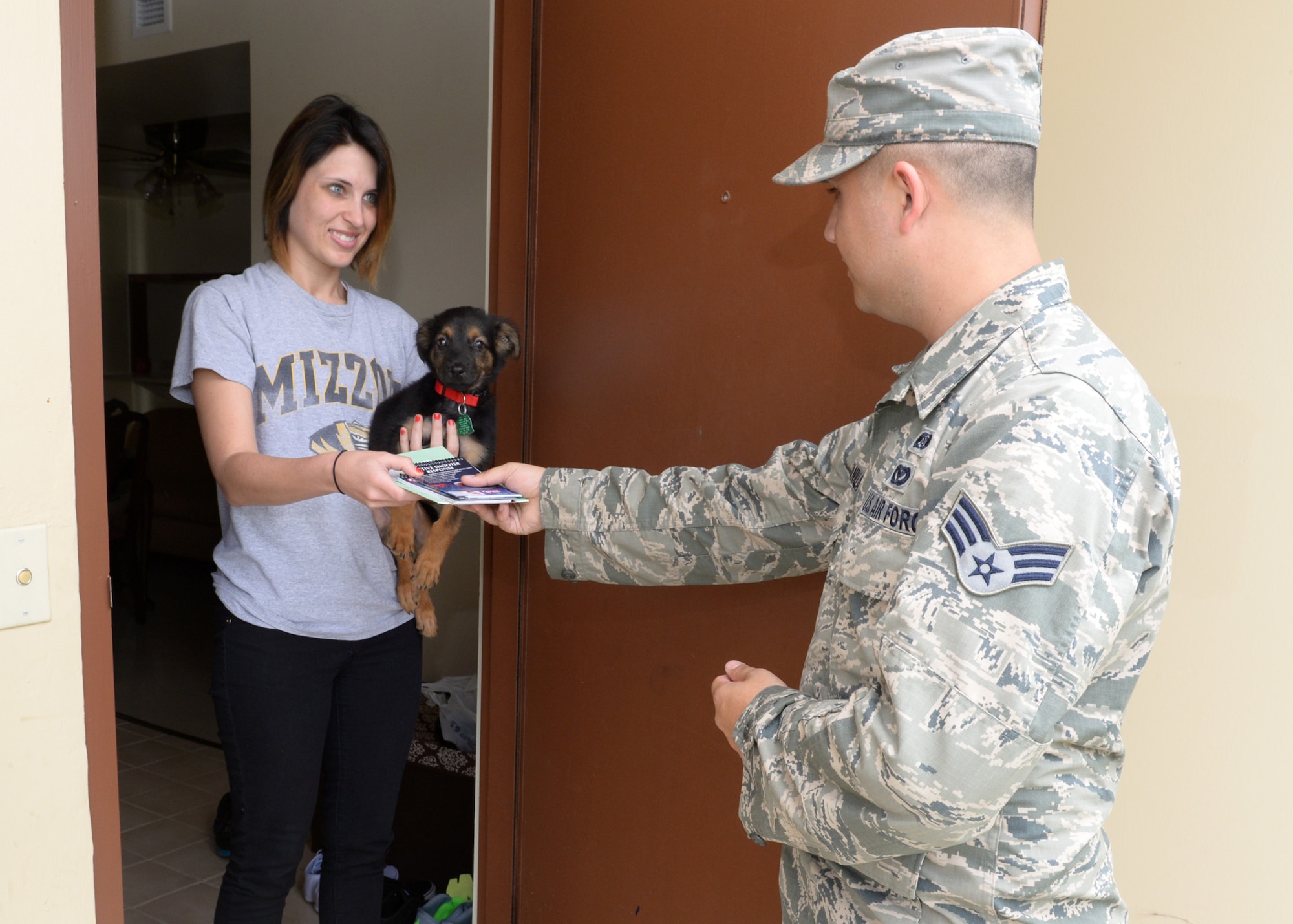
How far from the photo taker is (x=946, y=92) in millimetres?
1098

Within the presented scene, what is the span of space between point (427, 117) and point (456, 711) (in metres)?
2.28

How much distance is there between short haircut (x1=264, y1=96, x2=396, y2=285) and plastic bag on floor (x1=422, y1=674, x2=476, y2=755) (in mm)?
1664

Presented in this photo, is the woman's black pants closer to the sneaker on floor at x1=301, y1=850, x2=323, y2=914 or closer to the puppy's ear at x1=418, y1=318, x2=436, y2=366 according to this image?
the puppy's ear at x1=418, y1=318, x2=436, y2=366

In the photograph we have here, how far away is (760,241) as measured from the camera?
185 centimetres

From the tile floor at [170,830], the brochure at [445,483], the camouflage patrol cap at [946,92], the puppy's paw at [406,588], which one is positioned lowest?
the tile floor at [170,830]

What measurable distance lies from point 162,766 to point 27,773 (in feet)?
9.92

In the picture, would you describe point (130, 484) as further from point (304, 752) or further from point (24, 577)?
point (24, 577)

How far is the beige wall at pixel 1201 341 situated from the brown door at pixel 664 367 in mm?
480

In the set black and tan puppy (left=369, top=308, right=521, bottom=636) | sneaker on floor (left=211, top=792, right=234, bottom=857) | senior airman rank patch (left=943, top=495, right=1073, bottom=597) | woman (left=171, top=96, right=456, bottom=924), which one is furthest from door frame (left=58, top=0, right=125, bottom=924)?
sneaker on floor (left=211, top=792, right=234, bottom=857)

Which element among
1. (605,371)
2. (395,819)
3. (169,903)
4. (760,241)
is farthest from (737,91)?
(169,903)

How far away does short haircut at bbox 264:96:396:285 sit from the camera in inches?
73.1

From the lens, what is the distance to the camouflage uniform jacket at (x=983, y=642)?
0.93 metres

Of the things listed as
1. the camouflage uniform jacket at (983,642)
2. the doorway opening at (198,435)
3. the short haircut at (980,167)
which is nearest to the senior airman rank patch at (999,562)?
the camouflage uniform jacket at (983,642)

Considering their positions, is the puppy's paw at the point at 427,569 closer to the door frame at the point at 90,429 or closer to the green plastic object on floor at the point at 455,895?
the door frame at the point at 90,429
